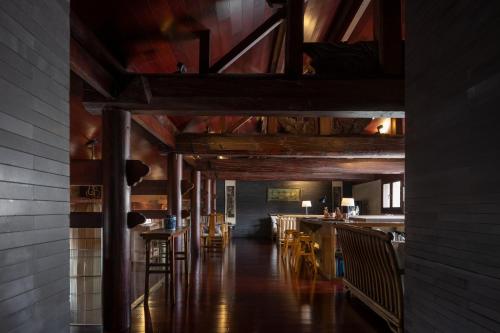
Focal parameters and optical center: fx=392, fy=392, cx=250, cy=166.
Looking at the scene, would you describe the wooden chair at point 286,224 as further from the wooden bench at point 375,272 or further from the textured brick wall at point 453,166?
the textured brick wall at point 453,166

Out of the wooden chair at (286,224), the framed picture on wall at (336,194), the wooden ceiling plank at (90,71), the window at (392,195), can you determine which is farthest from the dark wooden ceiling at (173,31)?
the framed picture on wall at (336,194)

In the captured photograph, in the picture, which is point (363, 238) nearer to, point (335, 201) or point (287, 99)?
point (287, 99)

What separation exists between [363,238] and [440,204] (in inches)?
101

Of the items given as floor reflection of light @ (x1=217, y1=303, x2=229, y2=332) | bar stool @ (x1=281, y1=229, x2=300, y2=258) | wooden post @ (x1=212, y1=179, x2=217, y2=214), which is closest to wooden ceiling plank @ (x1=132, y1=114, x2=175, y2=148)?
floor reflection of light @ (x1=217, y1=303, x2=229, y2=332)

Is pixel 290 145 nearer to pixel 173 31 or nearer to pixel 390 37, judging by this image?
pixel 390 37

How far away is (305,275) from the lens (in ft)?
20.7

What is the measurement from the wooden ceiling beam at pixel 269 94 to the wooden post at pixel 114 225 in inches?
11.6

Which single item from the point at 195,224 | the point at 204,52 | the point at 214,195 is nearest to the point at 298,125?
the point at 195,224

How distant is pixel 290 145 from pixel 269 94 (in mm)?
3313

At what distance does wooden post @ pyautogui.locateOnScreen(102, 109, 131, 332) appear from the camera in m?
3.62

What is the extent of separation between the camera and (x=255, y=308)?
433cm

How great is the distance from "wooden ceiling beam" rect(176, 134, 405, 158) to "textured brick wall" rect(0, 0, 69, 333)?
16.5 ft

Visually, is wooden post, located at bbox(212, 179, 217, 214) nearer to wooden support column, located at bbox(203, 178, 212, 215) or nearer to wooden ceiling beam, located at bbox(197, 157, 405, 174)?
wooden support column, located at bbox(203, 178, 212, 215)

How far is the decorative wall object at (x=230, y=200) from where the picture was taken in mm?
15336
